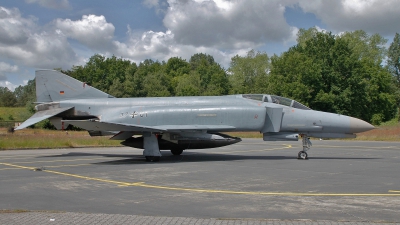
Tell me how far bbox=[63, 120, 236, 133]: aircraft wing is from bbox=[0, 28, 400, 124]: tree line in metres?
39.5

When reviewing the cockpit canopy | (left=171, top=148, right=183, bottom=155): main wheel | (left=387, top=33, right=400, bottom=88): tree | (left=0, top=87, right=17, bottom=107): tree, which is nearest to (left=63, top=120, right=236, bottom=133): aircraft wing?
the cockpit canopy

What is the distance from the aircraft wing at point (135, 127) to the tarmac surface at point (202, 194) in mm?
1836

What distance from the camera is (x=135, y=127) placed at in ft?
48.5

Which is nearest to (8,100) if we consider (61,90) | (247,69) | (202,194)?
(247,69)

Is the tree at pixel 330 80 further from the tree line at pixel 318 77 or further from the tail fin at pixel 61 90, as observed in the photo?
the tail fin at pixel 61 90

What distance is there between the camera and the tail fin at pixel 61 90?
712 inches

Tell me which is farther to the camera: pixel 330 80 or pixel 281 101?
pixel 330 80

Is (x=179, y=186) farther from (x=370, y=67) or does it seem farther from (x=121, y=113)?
(x=370, y=67)

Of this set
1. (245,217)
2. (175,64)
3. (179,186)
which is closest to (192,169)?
(179,186)

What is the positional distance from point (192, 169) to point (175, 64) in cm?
10019

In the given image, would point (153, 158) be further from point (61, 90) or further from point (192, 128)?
point (61, 90)

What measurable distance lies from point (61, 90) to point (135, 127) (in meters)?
5.49

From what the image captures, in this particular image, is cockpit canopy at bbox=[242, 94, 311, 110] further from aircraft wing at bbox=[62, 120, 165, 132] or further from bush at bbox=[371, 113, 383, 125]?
bush at bbox=[371, 113, 383, 125]

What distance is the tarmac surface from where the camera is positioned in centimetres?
636
